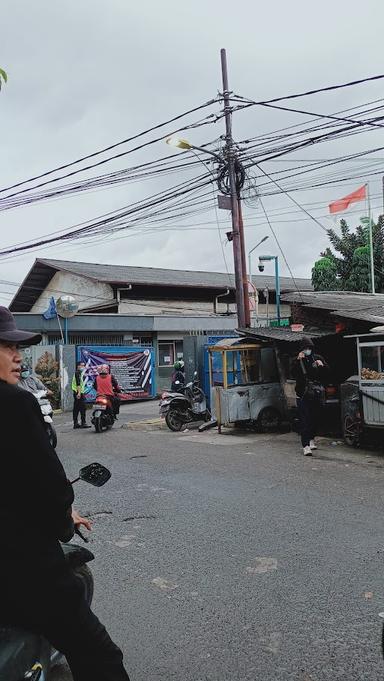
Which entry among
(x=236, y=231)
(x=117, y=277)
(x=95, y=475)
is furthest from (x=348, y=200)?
(x=95, y=475)

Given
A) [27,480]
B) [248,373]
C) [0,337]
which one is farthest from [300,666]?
[248,373]

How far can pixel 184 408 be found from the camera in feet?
43.8

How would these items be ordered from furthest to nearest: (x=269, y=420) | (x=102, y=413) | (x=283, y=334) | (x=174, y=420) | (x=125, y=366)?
(x=125, y=366) → (x=174, y=420) → (x=102, y=413) → (x=269, y=420) → (x=283, y=334)

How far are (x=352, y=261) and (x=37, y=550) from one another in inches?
964

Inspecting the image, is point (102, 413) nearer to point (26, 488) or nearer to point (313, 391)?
point (313, 391)

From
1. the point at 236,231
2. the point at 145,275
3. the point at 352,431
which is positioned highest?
the point at 145,275

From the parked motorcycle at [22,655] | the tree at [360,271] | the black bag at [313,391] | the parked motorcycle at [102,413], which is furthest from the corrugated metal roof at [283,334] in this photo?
the tree at [360,271]

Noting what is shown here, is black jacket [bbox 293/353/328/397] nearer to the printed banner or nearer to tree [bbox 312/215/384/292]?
the printed banner

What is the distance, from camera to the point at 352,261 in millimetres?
24719

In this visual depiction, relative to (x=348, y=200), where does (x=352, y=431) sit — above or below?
below

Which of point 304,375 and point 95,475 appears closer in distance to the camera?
point 95,475

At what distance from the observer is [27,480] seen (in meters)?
1.90

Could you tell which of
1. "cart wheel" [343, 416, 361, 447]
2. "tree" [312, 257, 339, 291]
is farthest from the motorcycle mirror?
"tree" [312, 257, 339, 291]

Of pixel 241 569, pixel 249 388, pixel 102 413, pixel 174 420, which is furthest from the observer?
pixel 174 420
